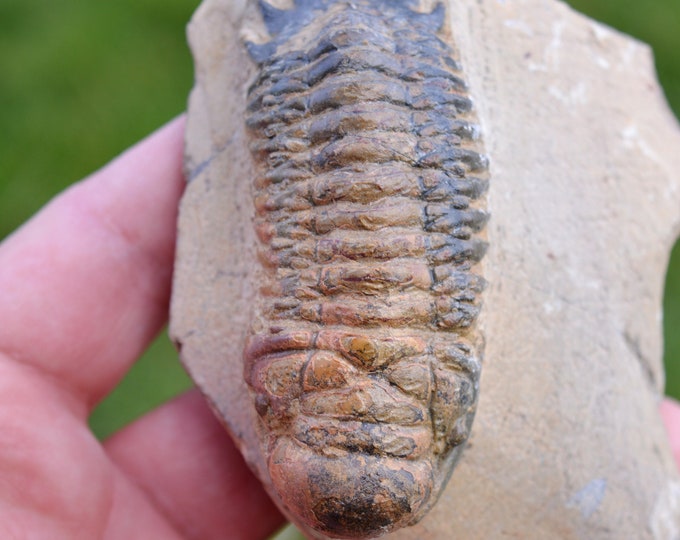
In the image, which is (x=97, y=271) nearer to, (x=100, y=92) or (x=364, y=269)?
(x=364, y=269)

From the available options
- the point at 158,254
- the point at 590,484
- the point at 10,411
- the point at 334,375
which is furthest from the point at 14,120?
the point at 590,484

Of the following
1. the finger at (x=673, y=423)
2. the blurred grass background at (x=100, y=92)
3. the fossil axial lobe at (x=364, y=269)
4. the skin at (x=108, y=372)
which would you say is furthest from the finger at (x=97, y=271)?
the finger at (x=673, y=423)

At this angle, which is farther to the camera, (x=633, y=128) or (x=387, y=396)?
(x=633, y=128)

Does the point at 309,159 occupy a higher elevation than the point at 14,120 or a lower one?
higher

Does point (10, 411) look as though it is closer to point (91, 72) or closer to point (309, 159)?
point (309, 159)

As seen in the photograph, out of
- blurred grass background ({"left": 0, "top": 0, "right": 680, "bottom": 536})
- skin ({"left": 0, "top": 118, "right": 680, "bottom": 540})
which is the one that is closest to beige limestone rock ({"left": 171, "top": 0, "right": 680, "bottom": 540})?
skin ({"left": 0, "top": 118, "right": 680, "bottom": 540})

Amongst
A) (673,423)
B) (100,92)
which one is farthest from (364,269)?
(100,92)
